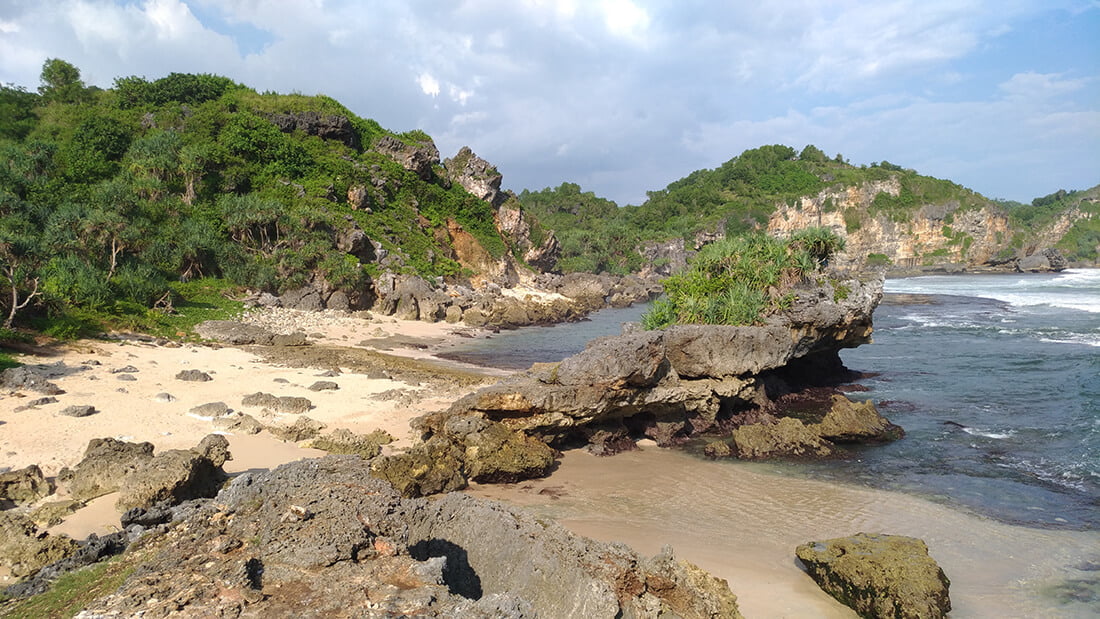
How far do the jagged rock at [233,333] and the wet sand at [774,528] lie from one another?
15.1 m

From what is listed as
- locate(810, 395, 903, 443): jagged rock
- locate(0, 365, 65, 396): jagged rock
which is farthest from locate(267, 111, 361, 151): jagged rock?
locate(810, 395, 903, 443): jagged rock

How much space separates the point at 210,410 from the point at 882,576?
470 inches

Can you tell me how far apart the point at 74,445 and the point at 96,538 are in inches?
189

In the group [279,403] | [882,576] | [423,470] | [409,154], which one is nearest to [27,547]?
[423,470]

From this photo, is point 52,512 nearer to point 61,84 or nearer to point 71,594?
point 71,594

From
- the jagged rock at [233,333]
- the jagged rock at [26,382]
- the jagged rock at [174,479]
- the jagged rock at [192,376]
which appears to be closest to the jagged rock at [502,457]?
the jagged rock at [174,479]

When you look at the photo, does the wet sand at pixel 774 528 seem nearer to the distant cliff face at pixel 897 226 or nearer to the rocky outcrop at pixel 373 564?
the rocky outcrop at pixel 373 564

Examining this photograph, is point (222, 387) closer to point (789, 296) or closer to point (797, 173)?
point (789, 296)

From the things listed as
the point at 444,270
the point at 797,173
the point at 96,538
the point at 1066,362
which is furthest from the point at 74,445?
the point at 797,173

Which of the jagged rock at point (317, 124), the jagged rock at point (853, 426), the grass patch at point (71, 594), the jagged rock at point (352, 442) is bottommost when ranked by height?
the jagged rock at point (853, 426)

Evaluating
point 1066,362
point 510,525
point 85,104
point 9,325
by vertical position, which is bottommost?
point 1066,362

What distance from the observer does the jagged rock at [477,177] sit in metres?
56.7

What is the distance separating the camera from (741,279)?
56.7ft

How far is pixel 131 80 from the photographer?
48.4 meters
